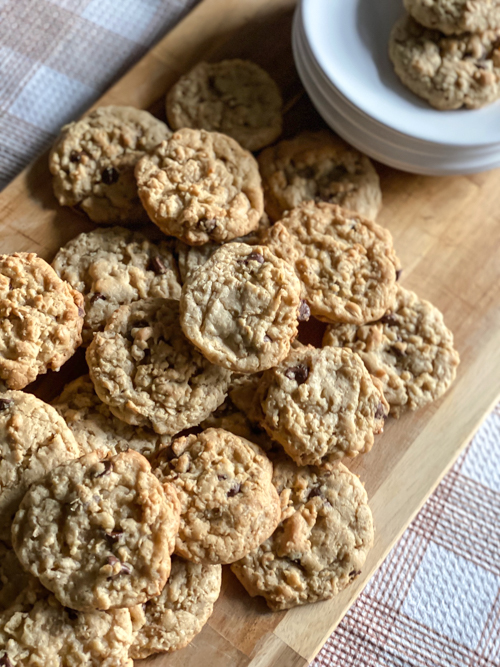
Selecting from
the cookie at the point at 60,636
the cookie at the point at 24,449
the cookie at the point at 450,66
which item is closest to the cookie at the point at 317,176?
the cookie at the point at 450,66

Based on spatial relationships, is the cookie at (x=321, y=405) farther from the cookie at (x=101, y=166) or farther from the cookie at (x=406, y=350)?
the cookie at (x=101, y=166)

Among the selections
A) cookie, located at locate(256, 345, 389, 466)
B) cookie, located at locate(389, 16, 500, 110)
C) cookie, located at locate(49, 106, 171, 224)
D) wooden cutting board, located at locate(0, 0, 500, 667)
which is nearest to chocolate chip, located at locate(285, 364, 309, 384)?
cookie, located at locate(256, 345, 389, 466)

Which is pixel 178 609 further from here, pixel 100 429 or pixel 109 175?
pixel 109 175

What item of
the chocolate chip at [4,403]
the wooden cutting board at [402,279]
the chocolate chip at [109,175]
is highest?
the chocolate chip at [109,175]

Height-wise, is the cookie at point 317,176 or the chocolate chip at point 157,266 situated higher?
the chocolate chip at point 157,266

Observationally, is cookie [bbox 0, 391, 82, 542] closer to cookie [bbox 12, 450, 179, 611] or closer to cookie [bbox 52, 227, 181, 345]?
cookie [bbox 12, 450, 179, 611]

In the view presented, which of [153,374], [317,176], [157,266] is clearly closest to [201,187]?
[157,266]

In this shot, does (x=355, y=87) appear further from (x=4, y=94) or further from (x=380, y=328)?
(x=4, y=94)
